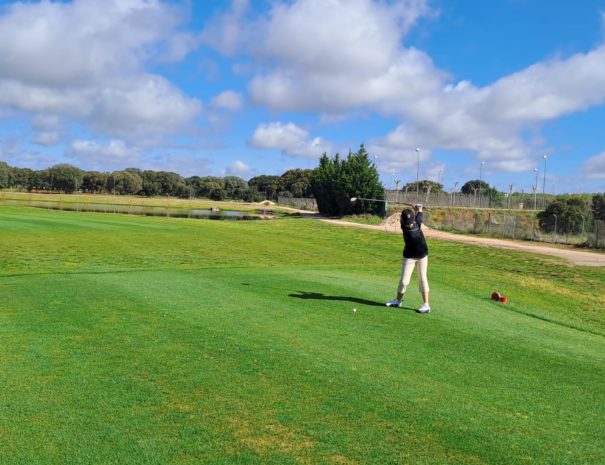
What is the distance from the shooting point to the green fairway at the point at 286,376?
5.13 m

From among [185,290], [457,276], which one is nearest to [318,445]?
[185,290]

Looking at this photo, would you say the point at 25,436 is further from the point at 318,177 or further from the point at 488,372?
the point at 318,177

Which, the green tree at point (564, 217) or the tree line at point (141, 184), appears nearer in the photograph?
the green tree at point (564, 217)

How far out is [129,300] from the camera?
1170 cm

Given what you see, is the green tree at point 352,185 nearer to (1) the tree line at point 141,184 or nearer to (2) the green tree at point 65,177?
(1) the tree line at point 141,184

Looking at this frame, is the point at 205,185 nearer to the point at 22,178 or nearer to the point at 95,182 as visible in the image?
the point at 95,182

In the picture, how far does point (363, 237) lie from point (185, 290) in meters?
32.5

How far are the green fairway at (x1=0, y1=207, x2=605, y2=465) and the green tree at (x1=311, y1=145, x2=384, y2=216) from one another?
59186mm

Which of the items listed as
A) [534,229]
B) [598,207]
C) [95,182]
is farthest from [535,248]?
[95,182]

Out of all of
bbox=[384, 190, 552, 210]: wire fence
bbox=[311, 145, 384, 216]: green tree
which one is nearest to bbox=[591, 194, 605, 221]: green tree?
bbox=[384, 190, 552, 210]: wire fence

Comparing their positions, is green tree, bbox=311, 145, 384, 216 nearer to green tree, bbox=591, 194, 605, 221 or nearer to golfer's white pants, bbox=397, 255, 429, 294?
green tree, bbox=591, 194, 605, 221

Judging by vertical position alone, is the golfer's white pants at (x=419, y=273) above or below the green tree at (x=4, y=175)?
below

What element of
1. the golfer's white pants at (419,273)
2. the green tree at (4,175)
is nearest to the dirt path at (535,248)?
the golfer's white pants at (419,273)

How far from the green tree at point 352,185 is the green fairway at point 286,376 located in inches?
2330
